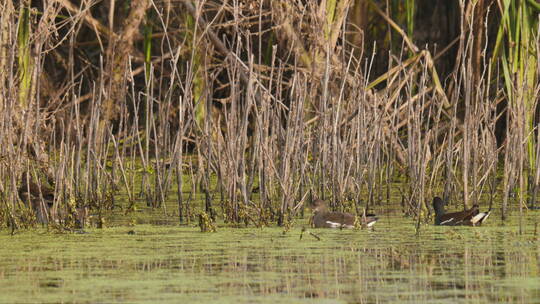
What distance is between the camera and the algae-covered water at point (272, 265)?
5.44 m

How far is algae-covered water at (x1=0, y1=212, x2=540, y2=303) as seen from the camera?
17.8 ft

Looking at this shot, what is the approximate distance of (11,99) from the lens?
7551 millimetres

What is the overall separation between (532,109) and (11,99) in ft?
13.5

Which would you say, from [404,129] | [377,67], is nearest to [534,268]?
[404,129]

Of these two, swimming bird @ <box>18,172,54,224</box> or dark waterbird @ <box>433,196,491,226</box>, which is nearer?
swimming bird @ <box>18,172,54,224</box>

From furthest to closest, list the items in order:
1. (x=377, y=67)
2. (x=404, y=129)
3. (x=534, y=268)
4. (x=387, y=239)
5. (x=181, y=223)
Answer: (x=377, y=67), (x=404, y=129), (x=181, y=223), (x=387, y=239), (x=534, y=268)

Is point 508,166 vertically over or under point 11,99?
under

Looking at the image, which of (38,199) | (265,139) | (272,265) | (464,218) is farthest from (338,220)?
(38,199)

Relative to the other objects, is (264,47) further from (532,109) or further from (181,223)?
(181,223)

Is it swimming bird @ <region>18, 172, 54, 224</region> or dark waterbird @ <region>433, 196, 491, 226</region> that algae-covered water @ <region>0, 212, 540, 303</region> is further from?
swimming bird @ <region>18, 172, 54, 224</region>

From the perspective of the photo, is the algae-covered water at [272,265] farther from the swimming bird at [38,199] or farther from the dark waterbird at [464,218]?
the swimming bird at [38,199]

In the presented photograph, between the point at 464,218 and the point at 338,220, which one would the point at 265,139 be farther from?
the point at 464,218

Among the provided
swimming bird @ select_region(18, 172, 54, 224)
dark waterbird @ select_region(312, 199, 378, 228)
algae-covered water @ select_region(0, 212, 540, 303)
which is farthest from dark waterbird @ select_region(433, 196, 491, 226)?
swimming bird @ select_region(18, 172, 54, 224)

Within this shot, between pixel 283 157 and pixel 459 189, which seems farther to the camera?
pixel 459 189
